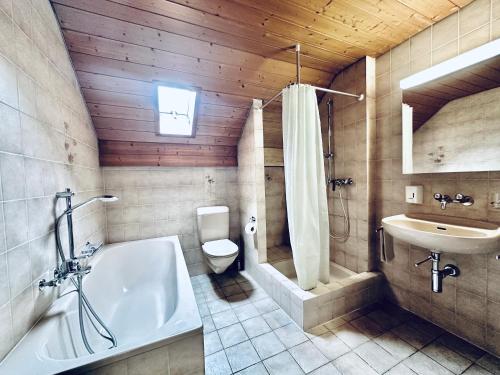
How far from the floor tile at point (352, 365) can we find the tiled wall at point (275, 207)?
1.66 m

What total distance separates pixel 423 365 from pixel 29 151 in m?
2.61

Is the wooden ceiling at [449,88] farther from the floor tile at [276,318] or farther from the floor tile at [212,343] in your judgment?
the floor tile at [212,343]

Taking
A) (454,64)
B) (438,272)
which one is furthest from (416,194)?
(454,64)

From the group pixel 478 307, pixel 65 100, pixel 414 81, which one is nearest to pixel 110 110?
pixel 65 100

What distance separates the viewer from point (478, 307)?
142 cm

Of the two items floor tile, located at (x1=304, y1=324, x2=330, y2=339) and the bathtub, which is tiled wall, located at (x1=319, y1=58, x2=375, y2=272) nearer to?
floor tile, located at (x1=304, y1=324, x2=330, y2=339)

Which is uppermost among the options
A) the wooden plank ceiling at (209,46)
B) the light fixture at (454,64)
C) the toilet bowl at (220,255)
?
the wooden plank ceiling at (209,46)

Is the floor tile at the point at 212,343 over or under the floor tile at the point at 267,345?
under

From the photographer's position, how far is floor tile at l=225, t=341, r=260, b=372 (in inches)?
53.2

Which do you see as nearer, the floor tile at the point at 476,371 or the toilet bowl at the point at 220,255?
the floor tile at the point at 476,371

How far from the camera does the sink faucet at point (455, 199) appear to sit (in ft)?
4.61

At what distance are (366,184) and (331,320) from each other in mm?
1243

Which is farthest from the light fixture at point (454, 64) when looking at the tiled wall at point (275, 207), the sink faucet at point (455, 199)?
the tiled wall at point (275, 207)

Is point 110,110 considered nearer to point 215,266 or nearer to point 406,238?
point 215,266
